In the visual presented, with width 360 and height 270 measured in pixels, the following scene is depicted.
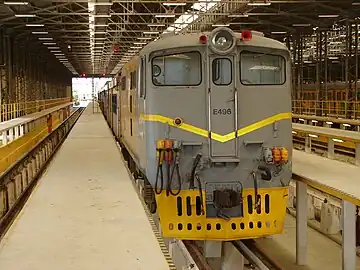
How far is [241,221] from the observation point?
290 inches

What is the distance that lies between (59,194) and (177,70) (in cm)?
220

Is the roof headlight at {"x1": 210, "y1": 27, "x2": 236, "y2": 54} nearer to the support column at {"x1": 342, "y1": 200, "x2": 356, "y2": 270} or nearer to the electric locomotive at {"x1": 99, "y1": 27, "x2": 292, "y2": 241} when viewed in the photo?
the electric locomotive at {"x1": 99, "y1": 27, "x2": 292, "y2": 241}

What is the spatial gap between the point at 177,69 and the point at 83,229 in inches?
114

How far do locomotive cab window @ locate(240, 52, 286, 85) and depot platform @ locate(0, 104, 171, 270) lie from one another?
2124 mm

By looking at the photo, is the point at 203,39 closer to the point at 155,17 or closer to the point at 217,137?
the point at 217,137

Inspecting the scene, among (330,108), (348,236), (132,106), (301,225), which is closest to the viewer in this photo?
(348,236)

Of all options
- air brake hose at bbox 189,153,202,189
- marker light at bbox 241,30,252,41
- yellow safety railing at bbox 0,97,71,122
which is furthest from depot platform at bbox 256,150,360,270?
yellow safety railing at bbox 0,97,71,122

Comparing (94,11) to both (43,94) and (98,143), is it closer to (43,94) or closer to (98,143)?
(98,143)

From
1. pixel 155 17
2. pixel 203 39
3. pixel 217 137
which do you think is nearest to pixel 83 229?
pixel 217 137

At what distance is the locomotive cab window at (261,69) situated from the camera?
25.1ft

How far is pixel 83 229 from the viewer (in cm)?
554

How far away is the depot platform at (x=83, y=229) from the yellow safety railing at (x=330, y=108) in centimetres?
1602

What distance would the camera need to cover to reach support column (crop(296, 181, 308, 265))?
8.12m

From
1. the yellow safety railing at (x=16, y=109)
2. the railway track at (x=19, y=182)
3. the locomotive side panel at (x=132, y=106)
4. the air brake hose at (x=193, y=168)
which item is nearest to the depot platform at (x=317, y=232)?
the air brake hose at (x=193, y=168)
